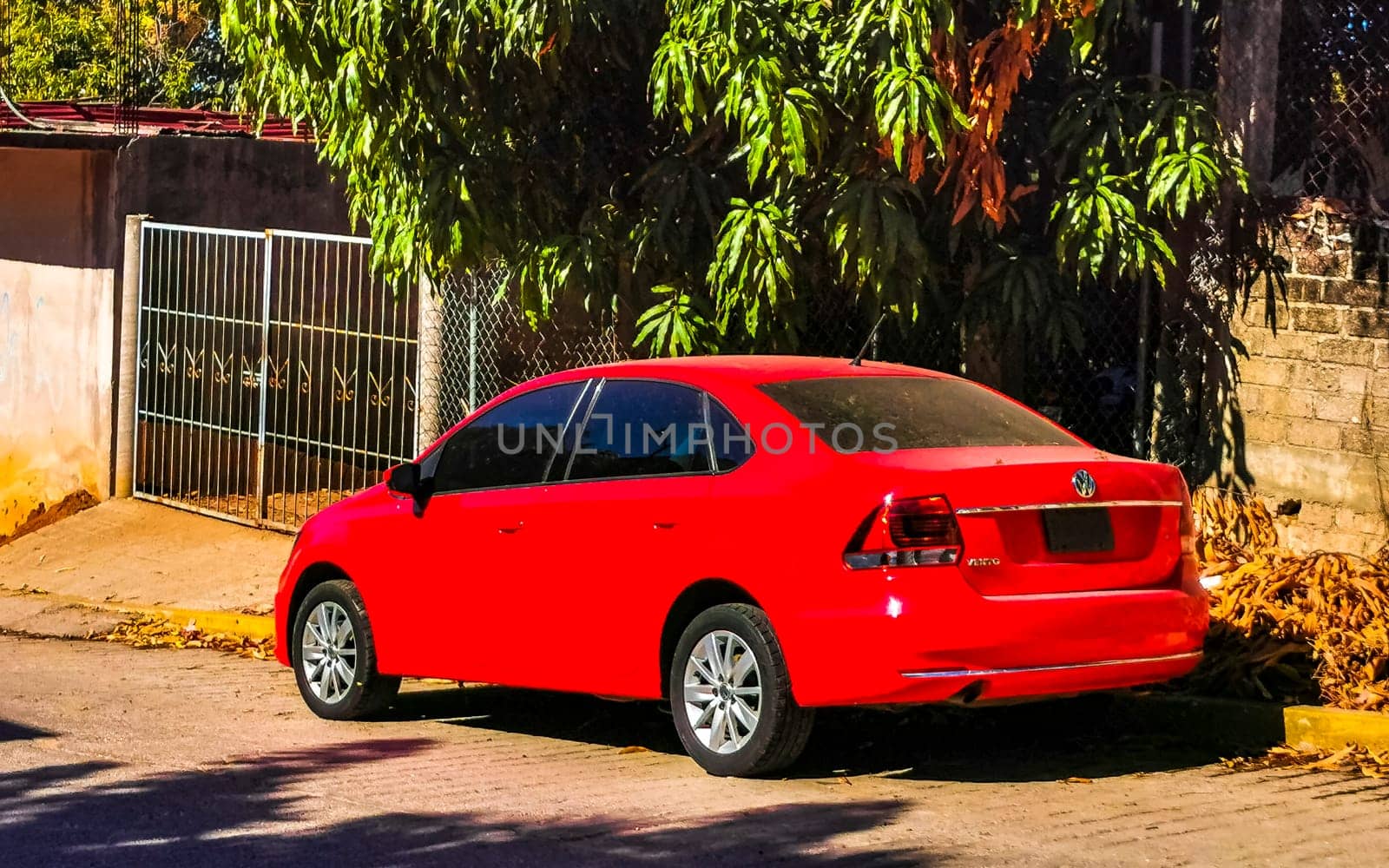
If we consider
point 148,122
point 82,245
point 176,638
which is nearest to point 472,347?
point 176,638

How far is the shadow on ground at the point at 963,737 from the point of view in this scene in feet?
25.8

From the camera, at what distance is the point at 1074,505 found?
7258mm

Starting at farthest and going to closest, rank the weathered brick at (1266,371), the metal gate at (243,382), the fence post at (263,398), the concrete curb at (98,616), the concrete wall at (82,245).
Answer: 1. the concrete wall at (82,245)
2. the metal gate at (243,382)
3. the fence post at (263,398)
4. the concrete curb at (98,616)
5. the weathered brick at (1266,371)

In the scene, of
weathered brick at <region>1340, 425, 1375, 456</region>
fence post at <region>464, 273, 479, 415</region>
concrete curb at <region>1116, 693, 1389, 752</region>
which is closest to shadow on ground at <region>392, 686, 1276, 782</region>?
concrete curb at <region>1116, 693, 1389, 752</region>

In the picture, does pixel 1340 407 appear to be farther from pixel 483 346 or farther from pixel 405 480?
pixel 483 346

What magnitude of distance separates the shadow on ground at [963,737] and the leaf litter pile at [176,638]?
2.57m

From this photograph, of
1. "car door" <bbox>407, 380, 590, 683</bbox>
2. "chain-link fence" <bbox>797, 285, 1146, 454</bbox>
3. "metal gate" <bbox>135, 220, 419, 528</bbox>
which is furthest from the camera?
"metal gate" <bbox>135, 220, 419, 528</bbox>

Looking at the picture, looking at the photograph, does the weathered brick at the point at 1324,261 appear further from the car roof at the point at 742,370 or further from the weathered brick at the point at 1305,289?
the car roof at the point at 742,370

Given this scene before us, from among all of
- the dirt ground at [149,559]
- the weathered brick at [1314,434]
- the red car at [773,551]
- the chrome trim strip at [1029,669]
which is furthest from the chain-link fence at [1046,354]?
the dirt ground at [149,559]

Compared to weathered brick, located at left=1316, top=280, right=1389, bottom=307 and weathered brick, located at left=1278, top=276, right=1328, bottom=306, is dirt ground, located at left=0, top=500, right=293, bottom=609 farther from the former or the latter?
weathered brick, located at left=1316, top=280, right=1389, bottom=307

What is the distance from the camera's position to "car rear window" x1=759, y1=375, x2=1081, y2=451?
25.0 ft

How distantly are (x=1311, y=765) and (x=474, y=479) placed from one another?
3.71 m

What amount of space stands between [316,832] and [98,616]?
6.91 meters

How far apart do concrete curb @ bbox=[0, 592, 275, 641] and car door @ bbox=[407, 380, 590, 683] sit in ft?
11.3
